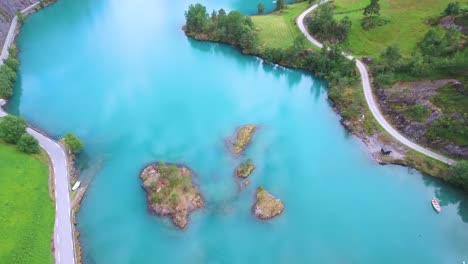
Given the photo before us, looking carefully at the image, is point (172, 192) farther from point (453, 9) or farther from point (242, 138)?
point (453, 9)

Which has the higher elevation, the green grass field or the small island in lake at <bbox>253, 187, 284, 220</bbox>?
Answer: the green grass field

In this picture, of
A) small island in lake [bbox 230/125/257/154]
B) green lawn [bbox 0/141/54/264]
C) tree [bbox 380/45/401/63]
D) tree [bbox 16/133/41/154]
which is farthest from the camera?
tree [bbox 380/45/401/63]

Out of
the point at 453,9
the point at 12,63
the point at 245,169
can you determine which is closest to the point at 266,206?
the point at 245,169

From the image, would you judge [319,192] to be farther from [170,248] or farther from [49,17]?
[49,17]

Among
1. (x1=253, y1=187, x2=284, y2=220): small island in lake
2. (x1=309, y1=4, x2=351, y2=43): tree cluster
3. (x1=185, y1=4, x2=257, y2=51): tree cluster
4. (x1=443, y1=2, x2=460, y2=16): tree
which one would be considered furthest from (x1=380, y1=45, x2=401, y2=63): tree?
(x1=253, y1=187, x2=284, y2=220): small island in lake

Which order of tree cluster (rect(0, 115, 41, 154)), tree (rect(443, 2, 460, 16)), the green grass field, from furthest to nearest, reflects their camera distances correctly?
1. the green grass field
2. tree (rect(443, 2, 460, 16))
3. tree cluster (rect(0, 115, 41, 154))

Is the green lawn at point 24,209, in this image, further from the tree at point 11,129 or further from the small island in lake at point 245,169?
the small island in lake at point 245,169

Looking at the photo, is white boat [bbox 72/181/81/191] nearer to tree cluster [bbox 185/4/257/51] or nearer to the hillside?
tree cluster [bbox 185/4/257/51]
